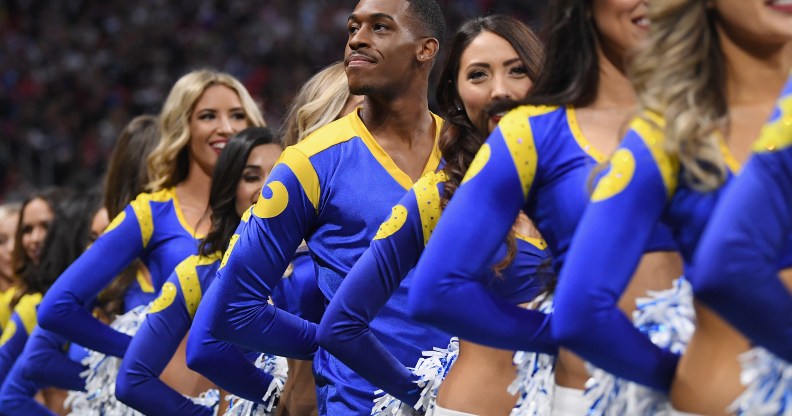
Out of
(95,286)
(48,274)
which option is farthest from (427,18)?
(48,274)

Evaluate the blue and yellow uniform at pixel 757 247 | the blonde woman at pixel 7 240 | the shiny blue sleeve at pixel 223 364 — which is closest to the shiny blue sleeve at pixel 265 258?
the shiny blue sleeve at pixel 223 364

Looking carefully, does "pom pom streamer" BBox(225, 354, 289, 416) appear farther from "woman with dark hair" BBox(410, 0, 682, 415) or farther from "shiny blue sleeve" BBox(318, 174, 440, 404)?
"woman with dark hair" BBox(410, 0, 682, 415)

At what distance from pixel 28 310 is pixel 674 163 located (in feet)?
17.0

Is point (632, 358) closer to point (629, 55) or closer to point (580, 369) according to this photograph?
point (580, 369)

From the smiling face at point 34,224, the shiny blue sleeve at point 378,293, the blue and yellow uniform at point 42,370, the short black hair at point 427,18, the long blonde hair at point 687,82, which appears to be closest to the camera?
the long blonde hair at point 687,82

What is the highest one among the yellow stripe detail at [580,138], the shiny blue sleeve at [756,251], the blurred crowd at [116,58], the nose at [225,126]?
the blurred crowd at [116,58]

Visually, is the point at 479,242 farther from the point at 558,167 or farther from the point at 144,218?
the point at 144,218

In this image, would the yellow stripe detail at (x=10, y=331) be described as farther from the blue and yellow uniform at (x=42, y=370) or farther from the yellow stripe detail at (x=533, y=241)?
the yellow stripe detail at (x=533, y=241)

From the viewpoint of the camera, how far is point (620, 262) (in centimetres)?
192

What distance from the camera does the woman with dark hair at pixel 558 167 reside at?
2.18 metres

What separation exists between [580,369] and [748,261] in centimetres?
57

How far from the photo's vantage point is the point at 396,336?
3.36 meters

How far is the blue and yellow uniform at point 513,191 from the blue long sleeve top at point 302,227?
1.13m

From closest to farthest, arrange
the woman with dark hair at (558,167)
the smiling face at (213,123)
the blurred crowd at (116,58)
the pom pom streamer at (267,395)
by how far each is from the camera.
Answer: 1. the woman with dark hair at (558,167)
2. the pom pom streamer at (267,395)
3. the smiling face at (213,123)
4. the blurred crowd at (116,58)
